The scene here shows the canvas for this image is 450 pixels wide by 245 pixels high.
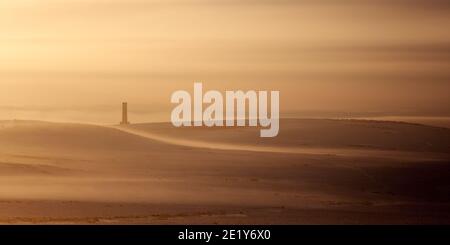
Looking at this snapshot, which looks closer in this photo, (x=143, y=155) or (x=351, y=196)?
(x=351, y=196)

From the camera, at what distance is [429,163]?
1670 cm

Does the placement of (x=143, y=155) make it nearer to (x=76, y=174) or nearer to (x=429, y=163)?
(x=76, y=174)

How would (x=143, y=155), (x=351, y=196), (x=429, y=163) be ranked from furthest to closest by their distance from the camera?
(x=143, y=155) → (x=429, y=163) → (x=351, y=196)

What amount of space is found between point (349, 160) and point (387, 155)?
1.09 metres

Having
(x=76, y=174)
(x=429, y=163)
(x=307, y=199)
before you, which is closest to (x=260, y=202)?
(x=307, y=199)
